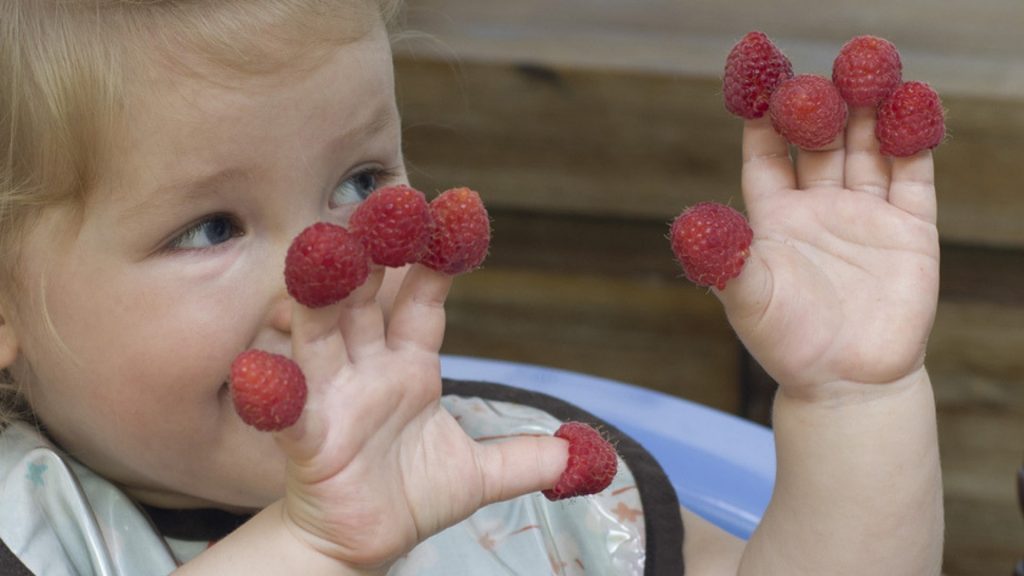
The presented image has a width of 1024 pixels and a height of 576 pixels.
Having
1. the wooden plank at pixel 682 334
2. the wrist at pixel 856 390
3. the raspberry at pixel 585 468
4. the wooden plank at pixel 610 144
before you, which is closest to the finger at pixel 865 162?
the wrist at pixel 856 390

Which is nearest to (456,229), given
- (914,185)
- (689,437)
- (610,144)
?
(914,185)

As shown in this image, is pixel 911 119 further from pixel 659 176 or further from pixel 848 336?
pixel 659 176

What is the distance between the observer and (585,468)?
0.68 metres

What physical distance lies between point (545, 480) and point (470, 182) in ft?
3.57

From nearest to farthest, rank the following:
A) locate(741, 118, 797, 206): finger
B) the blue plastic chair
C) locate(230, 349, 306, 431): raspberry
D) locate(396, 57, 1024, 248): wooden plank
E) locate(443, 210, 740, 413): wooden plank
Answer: locate(230, 349, 306, 431): raspberry
locate(741, 118, 797, 206): finger
the blue plastic chair
locate(396, 57, 1024, 248): wooden plank
locate(443, 210, 740, 413): wooden plank

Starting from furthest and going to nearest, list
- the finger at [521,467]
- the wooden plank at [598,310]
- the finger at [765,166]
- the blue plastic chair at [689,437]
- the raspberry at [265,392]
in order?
the wooden plank at [598,310] → the blue plastic chair at [689,437] → the finger at [765,166] → the finger at [521,467] → the raspberry at [265,392]

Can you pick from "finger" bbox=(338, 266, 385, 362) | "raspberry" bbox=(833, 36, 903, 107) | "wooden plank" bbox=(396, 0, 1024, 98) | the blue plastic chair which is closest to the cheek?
"finger" bbox=(338, 266, 385, 362)

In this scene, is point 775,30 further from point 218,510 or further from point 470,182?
point 218,510

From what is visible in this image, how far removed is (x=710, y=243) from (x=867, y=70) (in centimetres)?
14

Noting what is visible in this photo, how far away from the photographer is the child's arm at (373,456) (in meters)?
0.63

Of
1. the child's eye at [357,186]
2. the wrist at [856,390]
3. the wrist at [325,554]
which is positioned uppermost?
the child's eye at [357,186]

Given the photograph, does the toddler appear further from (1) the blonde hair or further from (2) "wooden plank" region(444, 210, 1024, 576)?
(2) "wooden plank" region(444, 210, 1024, 576)

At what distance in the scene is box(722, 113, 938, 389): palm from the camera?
746 mm

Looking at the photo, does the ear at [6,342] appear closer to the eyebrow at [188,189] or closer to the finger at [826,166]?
the eyebrow at [188,189]
